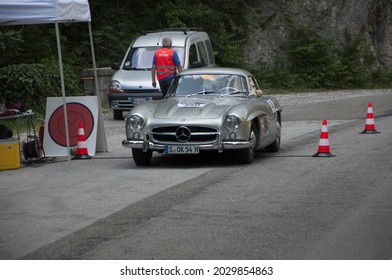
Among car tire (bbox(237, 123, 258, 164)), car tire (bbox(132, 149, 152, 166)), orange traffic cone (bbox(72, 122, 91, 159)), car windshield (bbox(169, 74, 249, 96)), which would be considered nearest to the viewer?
car tire (bbox(237, 123, 258, 164))

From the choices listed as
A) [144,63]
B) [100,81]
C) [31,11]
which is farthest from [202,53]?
[31,11]

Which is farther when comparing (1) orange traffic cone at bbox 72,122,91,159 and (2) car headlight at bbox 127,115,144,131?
(1) orange traffic cone at bbox 72,122,91,159

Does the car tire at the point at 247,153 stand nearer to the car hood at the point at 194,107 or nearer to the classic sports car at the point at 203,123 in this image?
the classic sports car at the point at 203,123

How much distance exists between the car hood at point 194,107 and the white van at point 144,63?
7.71m

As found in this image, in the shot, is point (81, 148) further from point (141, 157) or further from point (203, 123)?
point (203, 123)

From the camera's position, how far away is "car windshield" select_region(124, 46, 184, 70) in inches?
944

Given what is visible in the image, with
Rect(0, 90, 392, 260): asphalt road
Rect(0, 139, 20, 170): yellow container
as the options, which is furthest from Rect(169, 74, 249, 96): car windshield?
Rect(0, 139, 20, 170): yellow container

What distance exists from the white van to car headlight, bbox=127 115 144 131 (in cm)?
840

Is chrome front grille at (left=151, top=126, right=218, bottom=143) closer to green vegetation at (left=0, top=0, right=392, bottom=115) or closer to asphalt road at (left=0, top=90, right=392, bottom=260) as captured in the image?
asphalt road at (left=0, top=90, right=392, bottom=260)

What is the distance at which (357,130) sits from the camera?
1956cm

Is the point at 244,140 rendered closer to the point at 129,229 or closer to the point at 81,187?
the point at 81,187

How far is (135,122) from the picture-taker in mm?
14203

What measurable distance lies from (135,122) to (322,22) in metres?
25.2

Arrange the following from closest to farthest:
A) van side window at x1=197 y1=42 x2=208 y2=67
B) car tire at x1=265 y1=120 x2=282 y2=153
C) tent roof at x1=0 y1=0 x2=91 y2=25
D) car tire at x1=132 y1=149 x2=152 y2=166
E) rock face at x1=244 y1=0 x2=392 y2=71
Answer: car tire at x1=132 y1=149 x2=152 y2=166 < tent roof at x1=0 y1=0 x2=91 y2=25 < car tire at x1=265 y1=120 x2=282 y2=153 < van side window at x1=197 y1=42 x2=208 y2=67 < rock face at x1=244 y1=0 x2=392 y2=71
